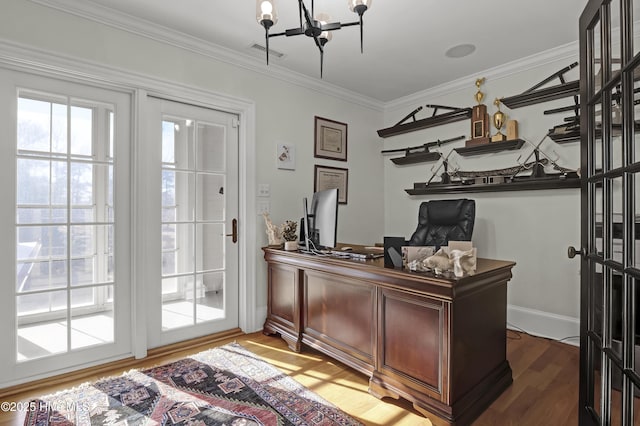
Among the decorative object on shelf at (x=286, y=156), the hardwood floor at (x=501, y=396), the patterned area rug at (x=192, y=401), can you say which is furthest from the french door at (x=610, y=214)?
the decorative object on shelf at (x=286, y=156)

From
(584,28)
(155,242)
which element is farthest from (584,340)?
(155,242)

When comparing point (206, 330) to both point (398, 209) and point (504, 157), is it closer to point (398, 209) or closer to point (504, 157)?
point (398, 209)

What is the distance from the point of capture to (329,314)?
2383 millimetres

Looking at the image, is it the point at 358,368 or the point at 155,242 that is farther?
the point at 155,242

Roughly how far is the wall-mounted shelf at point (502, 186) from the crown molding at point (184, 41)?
1368 millimetres

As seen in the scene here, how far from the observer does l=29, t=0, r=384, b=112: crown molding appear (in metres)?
2.22

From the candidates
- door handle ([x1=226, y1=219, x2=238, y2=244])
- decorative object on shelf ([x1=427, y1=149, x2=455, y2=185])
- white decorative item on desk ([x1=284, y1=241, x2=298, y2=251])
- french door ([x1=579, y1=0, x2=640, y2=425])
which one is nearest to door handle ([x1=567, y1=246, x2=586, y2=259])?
french door ([x1=579, y1=0, x2=640, y2=425])

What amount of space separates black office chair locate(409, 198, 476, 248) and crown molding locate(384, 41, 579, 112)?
132cm

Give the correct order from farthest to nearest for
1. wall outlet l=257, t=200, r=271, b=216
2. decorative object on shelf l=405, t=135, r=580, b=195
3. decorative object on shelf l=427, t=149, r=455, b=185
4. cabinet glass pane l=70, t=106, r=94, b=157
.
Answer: decorative object on shelf l=427, t=149, r=455, b=185 → wall outlet l=257, t=200, r=271, b=216 → decorative object on shelf l=405, t=135, r=580, b=195 → cabinet glass pane l=70, t=106, r=94, b=157

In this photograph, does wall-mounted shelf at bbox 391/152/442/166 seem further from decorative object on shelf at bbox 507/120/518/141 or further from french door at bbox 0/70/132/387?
french door at bbox 0/70/132/387

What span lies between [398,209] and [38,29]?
11.8 ft

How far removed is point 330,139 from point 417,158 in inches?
40.5

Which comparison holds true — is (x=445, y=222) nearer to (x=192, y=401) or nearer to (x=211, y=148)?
(x=211, y=148)

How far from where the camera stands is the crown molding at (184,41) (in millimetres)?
2223
